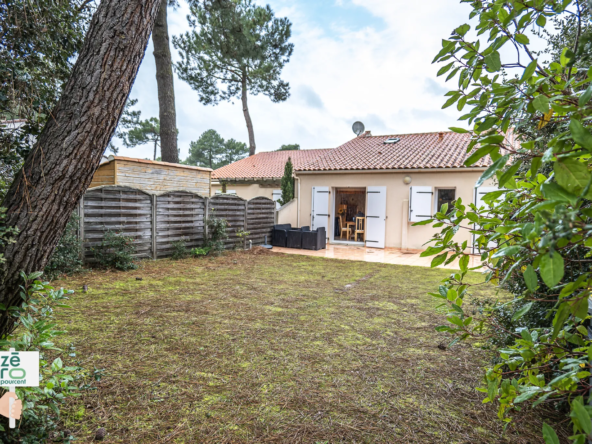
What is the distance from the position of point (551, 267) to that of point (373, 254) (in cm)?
981

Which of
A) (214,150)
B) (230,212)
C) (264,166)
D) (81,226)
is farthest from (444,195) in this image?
(214,150)

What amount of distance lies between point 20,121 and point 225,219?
733 cm

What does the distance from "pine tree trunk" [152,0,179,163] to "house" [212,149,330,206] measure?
591 centimetres

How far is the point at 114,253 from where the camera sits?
6469 millimetres

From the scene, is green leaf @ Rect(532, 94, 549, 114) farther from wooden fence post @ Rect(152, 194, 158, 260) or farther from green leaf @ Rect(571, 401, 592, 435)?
wooden fence post @ Rect(152, 194, 158, 260)

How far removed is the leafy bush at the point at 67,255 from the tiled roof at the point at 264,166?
10912 mm

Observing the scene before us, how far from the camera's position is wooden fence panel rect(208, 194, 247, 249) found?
30.2 ft

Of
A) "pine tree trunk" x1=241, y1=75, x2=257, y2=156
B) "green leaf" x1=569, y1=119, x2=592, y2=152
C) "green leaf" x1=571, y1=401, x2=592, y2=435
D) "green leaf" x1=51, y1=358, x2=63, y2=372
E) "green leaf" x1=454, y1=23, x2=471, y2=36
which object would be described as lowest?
"green leaf" x1=51, y1=358, x2=63, y2=372

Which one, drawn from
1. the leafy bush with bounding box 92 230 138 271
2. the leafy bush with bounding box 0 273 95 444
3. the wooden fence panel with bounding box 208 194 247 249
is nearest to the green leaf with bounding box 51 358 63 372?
the leafy bush with bounding box 0 273 95 444

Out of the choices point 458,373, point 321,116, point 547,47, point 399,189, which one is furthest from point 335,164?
point 321,116

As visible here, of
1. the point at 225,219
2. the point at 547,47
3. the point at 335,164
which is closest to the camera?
the point at 547,47

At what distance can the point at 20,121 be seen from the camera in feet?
6.30

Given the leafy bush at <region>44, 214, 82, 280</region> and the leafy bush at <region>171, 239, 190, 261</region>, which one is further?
the leafy bush at <region>171, 239, 190, 261</region>

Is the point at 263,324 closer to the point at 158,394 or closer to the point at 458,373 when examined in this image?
the point at 158,394
